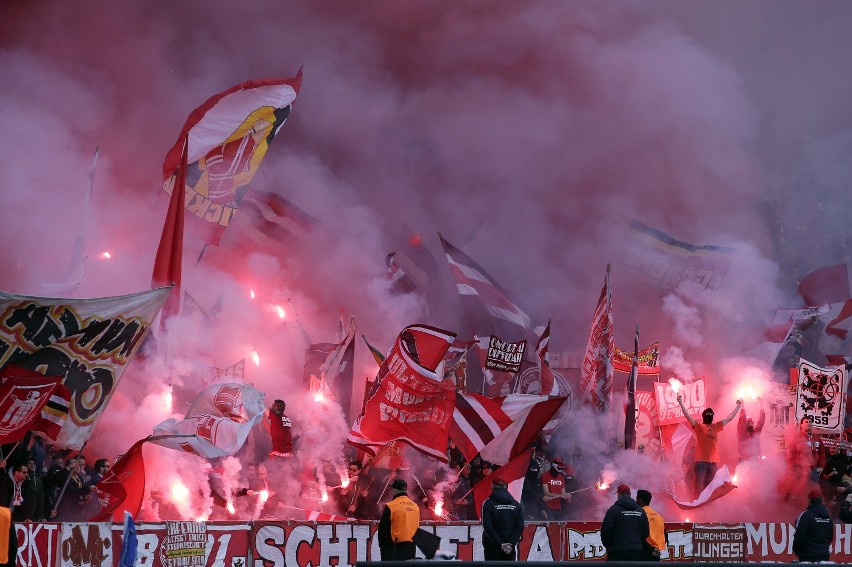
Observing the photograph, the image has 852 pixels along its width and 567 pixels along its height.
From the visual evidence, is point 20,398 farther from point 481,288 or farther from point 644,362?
point 644,362

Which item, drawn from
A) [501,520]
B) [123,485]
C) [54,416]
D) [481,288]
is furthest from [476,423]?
[481,288]

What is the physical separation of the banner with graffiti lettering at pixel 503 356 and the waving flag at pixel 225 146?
433 cm

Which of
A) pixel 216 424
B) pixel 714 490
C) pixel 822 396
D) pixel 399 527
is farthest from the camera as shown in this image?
pixel 822 396

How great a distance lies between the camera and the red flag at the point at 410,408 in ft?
35.1

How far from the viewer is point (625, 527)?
7785 millimetres

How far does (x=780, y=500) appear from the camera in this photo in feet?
47.1

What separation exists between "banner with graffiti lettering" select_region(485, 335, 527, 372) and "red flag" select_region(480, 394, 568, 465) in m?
2.54

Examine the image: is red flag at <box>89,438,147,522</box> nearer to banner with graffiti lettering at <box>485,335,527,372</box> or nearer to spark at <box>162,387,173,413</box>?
spark at <box>162,387,173,413</box>

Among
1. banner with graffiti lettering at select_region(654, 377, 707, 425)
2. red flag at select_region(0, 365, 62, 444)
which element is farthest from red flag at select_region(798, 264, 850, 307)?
red flag at select_region(0, 365, 62, 444)

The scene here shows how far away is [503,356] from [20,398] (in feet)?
23.2

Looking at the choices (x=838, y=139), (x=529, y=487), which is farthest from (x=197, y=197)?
(x=838, y=139)

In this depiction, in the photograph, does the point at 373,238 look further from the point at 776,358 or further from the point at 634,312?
the point at 776,358

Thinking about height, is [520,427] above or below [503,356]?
below

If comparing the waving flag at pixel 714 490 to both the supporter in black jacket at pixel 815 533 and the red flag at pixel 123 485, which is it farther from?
the red flag at pixel 123 485
